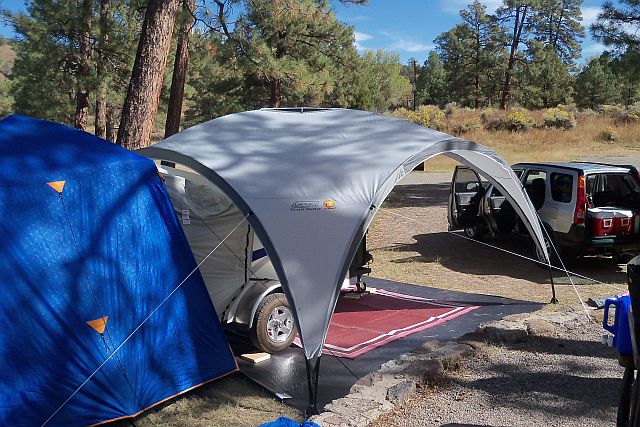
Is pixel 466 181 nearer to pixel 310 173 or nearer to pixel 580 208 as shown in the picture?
pixel 580 208

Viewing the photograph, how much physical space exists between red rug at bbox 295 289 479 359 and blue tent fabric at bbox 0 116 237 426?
1.48m

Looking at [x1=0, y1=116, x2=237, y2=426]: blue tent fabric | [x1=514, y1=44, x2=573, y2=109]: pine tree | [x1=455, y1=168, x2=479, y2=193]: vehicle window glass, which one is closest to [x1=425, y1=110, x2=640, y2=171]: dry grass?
[x1=514, y1=44, x2=573, y2=109]: pine tree

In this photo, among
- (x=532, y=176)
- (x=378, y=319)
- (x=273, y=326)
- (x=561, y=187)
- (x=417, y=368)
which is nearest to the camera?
(x=417, y=368)

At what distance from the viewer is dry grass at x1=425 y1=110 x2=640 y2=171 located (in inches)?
1152

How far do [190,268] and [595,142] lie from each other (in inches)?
1291

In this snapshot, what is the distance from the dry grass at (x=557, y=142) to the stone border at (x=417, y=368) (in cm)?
2123

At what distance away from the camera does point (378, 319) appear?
739 cm

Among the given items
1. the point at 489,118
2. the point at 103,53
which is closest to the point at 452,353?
the point at 103,53

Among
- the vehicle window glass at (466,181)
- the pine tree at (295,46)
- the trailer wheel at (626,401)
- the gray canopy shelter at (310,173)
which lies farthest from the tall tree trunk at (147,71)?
the trailer wheel at (626,401)

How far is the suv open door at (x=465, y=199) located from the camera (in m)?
10.8

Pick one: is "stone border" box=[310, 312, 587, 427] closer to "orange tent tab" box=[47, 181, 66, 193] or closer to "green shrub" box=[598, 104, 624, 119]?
"orange tent tab" box=[47, 181, 66, 193]

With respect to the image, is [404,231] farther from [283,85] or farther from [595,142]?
[595,142]

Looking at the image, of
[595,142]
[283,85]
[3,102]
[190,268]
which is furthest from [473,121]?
[190,268]

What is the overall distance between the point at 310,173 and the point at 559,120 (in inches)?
1419
